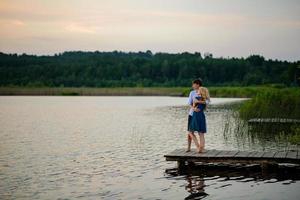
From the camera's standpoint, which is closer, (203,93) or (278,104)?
(203,93)

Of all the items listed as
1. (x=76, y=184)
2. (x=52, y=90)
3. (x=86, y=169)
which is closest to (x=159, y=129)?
(x=86, y=169)

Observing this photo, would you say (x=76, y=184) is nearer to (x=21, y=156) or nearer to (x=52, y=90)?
(x=21, y=156)

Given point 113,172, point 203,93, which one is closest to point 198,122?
point 203,93

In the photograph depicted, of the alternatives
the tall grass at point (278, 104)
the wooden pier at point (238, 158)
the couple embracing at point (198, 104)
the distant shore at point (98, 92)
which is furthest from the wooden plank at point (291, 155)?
the distant shore at point (98, 92)

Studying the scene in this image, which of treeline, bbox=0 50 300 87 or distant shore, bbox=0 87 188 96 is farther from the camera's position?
treeline, bbox=0 50 300 87

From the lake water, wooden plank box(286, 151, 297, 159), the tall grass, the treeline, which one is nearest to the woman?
the lake water

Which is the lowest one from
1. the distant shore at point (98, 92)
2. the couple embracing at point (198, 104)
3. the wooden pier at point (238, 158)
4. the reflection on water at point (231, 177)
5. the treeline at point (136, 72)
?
the reflection on water at point (231, 177)

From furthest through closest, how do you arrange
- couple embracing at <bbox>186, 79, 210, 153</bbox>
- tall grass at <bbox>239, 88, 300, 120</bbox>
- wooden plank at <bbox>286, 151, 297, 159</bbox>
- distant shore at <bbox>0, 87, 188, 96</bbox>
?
distant shore at <bbox>0, 87, 188, 96</bbox> → tall grass at <bbox>239, 88, 300, 120</bbox> → couple embracing at <bbox>186, 79, 210, 153</bbox> → wooden plank at <bbox>286, 151, 297, 159</bbox>

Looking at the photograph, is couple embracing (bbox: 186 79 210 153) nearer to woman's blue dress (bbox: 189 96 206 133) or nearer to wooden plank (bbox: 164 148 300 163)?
woman's blue dress (bbox: 189 96 206 133)

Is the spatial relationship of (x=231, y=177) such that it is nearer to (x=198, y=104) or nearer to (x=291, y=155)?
(x=291, y=155)

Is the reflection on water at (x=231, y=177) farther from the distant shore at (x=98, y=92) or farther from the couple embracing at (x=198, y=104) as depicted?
the distant shore at (x=98, y=92)

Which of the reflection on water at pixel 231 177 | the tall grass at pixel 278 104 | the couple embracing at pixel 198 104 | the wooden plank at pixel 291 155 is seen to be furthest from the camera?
the tall grass at pixel 278 104

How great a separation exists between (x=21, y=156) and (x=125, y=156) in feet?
13.2

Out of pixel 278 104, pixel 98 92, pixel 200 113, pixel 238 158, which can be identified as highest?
pixel 200 113
